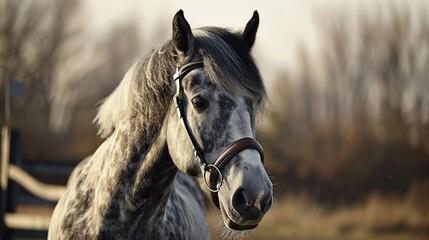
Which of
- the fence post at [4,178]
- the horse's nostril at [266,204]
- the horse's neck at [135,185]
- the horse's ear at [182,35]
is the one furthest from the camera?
the fence post at [4,178]

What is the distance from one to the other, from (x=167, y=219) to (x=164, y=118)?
2.02ft

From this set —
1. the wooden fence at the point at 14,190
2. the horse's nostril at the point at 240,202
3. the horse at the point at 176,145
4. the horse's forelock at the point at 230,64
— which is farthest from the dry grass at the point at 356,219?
the horse's nostril at the point at 240,202

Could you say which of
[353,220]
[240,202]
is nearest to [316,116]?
[353,220]

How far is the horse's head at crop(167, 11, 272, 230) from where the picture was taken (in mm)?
3238

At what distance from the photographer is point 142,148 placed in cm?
378

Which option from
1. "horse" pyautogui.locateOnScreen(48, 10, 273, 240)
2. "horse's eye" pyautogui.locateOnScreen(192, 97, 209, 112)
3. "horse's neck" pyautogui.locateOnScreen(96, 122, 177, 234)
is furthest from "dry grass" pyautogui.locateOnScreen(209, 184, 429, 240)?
"horse's eye" pyautogui.locateOnScreen(192, 97, 209, 112)

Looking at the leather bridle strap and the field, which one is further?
the field

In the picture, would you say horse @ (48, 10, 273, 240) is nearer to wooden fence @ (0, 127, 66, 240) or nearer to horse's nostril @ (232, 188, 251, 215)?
horse's nostril @ (232, 188, 251, 215)

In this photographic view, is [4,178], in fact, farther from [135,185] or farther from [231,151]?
[231,151]

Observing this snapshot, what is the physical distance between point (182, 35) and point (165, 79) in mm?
229

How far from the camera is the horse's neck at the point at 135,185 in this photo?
3.75 metres

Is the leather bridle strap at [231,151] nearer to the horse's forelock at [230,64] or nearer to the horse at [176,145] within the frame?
the horse at [176,145]

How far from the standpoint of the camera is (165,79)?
370cm

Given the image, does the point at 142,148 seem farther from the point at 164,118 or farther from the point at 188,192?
the point at 188,192
